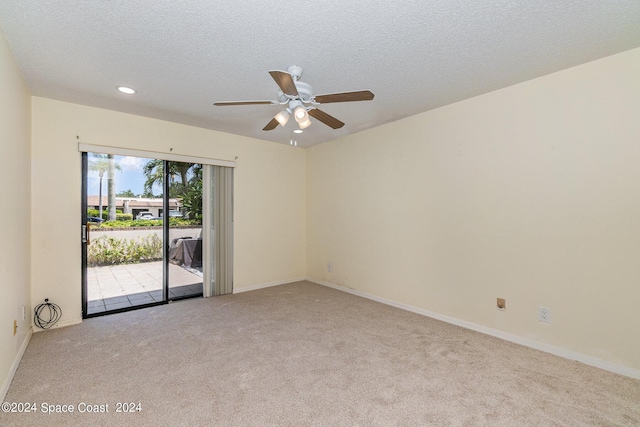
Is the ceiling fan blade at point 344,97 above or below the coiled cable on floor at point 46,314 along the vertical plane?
above

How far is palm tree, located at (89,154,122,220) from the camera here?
139 inches

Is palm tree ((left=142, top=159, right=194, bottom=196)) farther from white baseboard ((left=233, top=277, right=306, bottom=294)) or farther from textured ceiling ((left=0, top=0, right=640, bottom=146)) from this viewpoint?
white baseboard ((left=233, top=277, right=306, bottom=294))

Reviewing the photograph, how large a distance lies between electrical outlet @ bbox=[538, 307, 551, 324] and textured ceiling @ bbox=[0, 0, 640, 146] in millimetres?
2099

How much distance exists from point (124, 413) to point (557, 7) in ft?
11.8

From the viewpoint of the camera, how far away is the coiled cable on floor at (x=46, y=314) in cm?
307

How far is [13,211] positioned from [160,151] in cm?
179

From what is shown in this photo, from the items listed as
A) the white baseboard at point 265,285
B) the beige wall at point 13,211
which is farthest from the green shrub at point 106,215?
the white baseboard at point 265,285

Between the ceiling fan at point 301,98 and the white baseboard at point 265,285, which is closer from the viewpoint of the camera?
the ceiling fan at point 301,98

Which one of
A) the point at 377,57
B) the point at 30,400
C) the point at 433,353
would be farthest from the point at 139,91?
the point at 433,353

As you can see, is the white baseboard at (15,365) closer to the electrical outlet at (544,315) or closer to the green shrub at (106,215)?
the green shrub at (106,215)

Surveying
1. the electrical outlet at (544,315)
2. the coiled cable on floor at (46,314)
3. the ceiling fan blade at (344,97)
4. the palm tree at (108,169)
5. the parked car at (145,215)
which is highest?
the ceiling fan blade at (344,97)

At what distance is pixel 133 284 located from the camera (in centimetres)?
419

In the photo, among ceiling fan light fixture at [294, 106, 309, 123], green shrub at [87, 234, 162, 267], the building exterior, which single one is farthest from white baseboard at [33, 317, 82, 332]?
ceiling fan light fixture at [294, 106, 309, 123]

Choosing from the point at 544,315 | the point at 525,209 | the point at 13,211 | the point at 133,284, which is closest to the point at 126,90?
the point at 13,211
